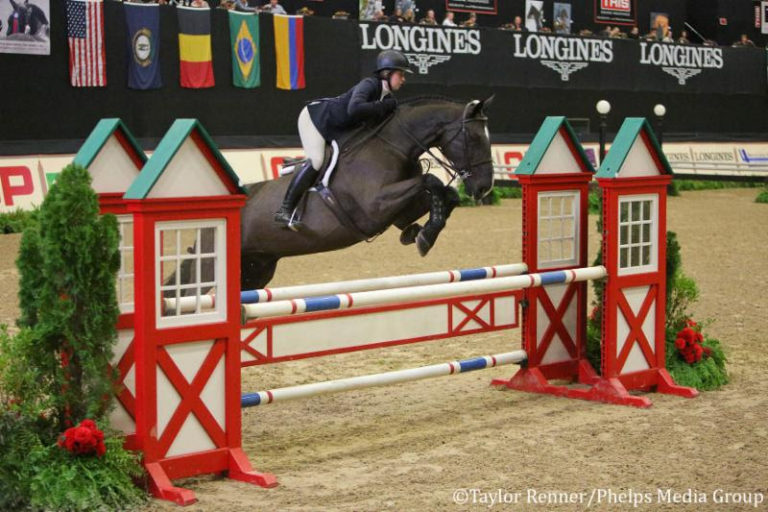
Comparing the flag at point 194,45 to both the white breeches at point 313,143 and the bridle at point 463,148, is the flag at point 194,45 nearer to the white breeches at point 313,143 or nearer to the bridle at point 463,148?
the white breeches at point 313,143

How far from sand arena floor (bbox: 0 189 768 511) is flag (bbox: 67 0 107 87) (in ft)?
24.8

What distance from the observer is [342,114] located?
6793 mm

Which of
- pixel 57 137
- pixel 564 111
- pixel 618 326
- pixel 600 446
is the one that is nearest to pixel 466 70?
pixel 564 111

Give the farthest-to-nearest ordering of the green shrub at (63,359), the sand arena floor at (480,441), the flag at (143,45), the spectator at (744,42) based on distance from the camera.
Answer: the spectator at (744,42) < the flag at (143,45) < the sand arena floor at (480,441) < the green shrub at (63,359)

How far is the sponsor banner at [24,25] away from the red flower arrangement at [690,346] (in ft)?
38.2

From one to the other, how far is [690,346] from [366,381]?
258 cm

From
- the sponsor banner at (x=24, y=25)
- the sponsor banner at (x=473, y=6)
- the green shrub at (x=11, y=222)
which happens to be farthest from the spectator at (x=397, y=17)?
the green shrub at (x=11, y=222)

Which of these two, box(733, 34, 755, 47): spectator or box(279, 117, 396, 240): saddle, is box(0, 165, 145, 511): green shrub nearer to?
box(279, 117, 396, 240): saddle

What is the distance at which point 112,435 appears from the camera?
4566 millimetres

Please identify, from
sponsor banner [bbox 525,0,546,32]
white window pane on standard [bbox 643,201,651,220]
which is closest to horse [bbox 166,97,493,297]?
white window pane on standard [bbox 643,201,651,220]

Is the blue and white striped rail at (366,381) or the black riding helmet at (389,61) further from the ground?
the black riding helmet at (389,61)

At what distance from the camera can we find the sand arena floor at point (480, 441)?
472 centimetres

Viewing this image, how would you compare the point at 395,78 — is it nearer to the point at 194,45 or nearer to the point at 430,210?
the point at 430,210

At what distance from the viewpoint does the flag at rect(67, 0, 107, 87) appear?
16.1 metres
